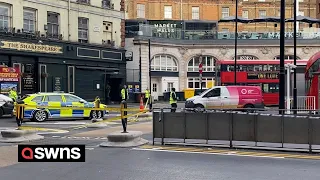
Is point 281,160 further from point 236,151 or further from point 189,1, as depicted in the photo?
point 189,1

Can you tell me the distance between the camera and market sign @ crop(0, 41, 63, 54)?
3325cm

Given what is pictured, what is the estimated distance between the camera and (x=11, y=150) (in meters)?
13.1

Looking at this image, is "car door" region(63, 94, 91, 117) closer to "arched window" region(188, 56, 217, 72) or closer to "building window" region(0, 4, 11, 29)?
"building window" region(0, 4, 11, 29)

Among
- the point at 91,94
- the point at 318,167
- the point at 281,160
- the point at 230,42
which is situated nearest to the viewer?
the point at 318,167

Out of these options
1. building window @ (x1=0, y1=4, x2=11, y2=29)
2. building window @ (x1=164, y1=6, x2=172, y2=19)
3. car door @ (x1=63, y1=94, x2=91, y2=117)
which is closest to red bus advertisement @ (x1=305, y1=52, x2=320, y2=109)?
car door @ (x1=63, y1=94, x2=91, y2=117)

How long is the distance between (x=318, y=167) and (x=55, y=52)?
2995 cm

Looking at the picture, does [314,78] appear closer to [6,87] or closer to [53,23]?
[6,87]

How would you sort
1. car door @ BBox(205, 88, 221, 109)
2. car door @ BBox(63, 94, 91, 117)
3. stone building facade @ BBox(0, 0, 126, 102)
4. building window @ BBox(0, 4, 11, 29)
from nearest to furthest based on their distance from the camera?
car door @ BBox(63, 94, 91, 117)
car door @ BBox(205, 88, 221, 109)
building window @ BBox(0, 4, 11, 29)
stone building facade @ BBox(0, 0, 126, 102)

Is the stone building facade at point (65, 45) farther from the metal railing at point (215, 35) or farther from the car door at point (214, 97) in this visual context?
the car door at point (214, 97)

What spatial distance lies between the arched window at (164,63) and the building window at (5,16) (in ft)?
69.1

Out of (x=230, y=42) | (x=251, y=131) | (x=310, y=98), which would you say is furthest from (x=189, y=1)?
(x=251, y=131)

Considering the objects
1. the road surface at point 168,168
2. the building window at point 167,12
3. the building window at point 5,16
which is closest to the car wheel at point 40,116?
the road surface at point 168,168

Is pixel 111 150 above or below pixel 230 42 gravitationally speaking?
below

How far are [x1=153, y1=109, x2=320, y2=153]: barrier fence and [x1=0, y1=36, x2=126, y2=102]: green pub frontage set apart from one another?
818 inches
